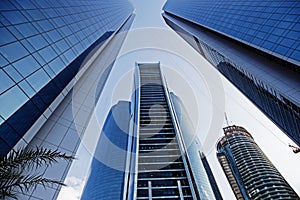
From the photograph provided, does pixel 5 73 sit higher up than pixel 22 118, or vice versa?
pixel 5 73

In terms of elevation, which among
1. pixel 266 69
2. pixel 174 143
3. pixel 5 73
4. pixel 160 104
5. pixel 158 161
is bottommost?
pixel 5 73

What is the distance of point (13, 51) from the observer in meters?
14.1

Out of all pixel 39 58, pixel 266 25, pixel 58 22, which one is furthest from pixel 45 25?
pixel 266 25

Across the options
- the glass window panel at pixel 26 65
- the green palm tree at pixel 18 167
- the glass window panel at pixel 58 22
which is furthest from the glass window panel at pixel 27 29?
the green palm tree at pixel 18 167

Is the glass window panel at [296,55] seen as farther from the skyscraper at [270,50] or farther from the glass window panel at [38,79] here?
the glass window panel at [38,79]

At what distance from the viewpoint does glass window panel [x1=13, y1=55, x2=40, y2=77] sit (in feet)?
46.9

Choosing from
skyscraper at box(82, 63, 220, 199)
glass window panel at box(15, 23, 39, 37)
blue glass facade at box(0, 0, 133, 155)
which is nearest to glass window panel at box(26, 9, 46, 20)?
blue glass facade at box(0, 0, 133, 155)

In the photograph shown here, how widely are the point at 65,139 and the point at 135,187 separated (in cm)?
4163

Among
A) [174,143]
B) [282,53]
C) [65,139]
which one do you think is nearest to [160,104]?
[174,143]

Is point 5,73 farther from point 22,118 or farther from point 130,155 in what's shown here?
point 130,155

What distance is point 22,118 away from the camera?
44.6 ft

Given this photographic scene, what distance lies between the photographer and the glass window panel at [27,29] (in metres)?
16.0

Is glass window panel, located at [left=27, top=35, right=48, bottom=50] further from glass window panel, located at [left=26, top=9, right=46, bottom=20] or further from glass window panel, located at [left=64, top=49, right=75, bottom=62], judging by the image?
glass window panel, located at [left=64, top=49, right=75, bottom=62]

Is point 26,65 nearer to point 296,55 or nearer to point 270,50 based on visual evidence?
point 296,55
